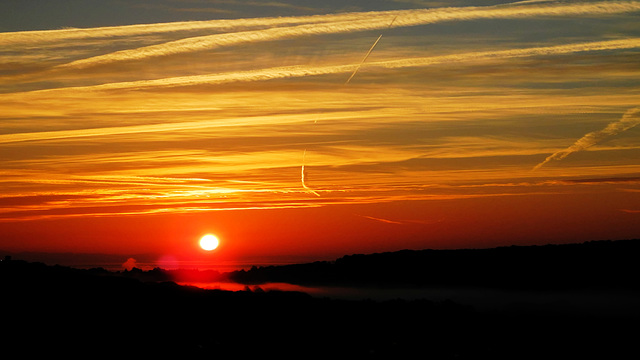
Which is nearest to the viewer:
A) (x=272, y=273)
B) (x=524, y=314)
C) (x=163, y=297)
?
(x=163, y=297)

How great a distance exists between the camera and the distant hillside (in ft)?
99.5

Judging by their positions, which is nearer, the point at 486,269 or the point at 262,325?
A: the point at 262,325

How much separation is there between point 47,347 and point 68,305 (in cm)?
321

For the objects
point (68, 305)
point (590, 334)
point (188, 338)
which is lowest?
point (590, 334)

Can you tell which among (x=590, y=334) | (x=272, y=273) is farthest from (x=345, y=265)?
(x=590, y=334)

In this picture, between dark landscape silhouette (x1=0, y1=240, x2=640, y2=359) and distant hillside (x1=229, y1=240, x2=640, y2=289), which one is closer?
dark landscape silhouette (x1=0, y1=240, x2=640, y2=359)

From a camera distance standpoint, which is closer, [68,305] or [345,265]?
[68,305]

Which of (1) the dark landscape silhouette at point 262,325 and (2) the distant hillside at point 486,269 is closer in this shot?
(1) the dark landscape silhouette at point 262,325

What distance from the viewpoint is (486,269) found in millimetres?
33250

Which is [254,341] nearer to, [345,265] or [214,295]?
[214,295]

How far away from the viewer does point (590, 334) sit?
55.3 feet

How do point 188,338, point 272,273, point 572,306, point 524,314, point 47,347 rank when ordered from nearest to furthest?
point 47,347
point 188,338
point 524,314
point 572,306
point 272,273

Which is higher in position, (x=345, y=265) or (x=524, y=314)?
(x=345, y=265)

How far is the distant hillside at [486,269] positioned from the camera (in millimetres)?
30328
